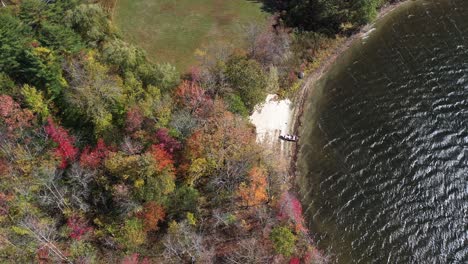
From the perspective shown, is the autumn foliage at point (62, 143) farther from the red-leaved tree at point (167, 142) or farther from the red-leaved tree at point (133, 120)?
the red-leaved tree at point (167, 142)

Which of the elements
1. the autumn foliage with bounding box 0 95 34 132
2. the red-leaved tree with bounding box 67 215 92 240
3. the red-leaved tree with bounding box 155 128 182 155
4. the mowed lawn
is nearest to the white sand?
the mowed lawn

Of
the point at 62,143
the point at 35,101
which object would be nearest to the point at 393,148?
the point at 62,143

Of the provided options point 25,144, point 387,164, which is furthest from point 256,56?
point 25,144

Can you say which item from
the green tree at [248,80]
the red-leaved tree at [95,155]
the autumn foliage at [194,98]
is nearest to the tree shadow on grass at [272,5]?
the green tree at [248,80]

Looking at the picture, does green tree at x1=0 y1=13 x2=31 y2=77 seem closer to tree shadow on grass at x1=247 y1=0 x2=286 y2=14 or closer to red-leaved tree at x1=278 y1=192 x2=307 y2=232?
red-leaved tree at x1=278 y1=192 x2=307 y2=232

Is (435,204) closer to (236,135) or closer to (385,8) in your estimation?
(236,135)

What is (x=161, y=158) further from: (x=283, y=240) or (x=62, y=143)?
(x=283, y=240)

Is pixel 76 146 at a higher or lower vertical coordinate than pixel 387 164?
higher
